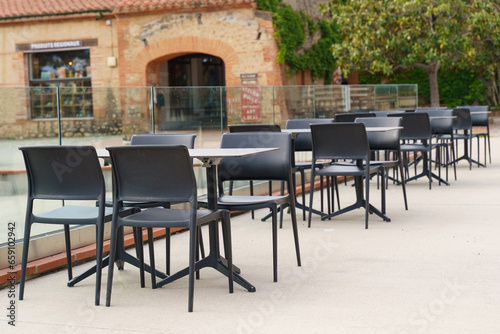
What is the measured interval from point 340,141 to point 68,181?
129 inches

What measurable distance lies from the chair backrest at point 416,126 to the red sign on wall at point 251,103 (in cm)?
188

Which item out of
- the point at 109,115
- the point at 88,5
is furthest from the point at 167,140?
the point at 88,5

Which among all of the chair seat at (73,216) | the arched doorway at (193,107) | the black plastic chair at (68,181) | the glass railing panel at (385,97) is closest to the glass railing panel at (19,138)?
the chair seat at (73,216)

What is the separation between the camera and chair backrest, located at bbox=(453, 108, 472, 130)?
12273 millimetres

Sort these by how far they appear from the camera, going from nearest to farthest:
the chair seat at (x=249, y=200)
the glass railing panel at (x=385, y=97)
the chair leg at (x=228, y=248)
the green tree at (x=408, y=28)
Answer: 1. the chair leg at (x=228, y=248)
2. the chair seat at (x=249, y=200)
3. the glass railing panel at (x=385, y=97)
4. the green tree at (x=408, y=28)

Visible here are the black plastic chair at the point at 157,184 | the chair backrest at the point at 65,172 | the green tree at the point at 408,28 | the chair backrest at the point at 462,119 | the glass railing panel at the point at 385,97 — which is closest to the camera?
the black plastic chair at the point at 157,184

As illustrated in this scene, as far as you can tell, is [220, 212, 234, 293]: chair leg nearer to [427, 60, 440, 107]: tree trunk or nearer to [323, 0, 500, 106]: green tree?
[323, 0, 500, 106]: green tree

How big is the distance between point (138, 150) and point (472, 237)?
10.5 feet

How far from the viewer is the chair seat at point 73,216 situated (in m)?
4.48

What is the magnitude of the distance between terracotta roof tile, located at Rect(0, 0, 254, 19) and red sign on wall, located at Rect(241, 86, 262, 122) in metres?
8.87

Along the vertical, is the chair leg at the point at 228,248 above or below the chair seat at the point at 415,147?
below

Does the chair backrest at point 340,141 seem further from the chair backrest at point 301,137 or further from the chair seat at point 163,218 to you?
the chair seat at point 163,218

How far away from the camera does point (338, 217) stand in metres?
7.67

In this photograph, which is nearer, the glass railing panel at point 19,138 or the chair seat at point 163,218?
the chair seat at point 163,218
